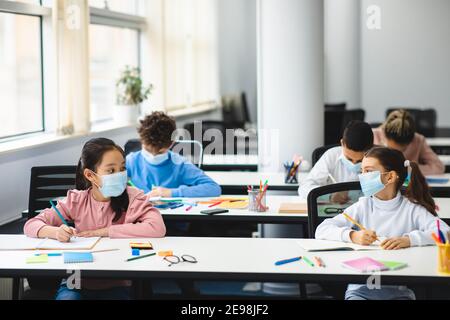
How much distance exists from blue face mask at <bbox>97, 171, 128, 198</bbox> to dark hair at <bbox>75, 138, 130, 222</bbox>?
0.06 m

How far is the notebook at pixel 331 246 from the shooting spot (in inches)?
128

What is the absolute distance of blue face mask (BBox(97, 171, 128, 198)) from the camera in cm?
357

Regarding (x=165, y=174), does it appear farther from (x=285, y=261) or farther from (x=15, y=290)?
(x=285, y=261)

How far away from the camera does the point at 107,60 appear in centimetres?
751

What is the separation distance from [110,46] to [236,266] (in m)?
4.97

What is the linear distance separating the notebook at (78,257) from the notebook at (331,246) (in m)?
0.92

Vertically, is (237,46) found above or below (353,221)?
above

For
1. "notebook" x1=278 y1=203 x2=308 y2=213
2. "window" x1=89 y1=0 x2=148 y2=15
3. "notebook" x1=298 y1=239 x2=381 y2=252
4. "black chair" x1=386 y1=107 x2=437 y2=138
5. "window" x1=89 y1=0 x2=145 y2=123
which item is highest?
"window" x1=89 y1=0 x2=148 y2=15

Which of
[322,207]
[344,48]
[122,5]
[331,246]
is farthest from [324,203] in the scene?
[344,48]

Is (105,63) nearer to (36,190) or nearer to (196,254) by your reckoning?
(36,190)

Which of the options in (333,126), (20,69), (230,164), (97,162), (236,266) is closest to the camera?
(236,266)

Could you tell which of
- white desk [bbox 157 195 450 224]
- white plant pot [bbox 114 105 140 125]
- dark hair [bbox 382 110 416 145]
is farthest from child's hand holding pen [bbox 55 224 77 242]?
white plant pot [bbox 114 105 140 125]

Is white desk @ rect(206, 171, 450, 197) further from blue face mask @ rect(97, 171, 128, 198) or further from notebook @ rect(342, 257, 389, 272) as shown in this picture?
notebook @ rect(342, 257, 389, 272)

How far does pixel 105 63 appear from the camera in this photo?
24.4 ft
